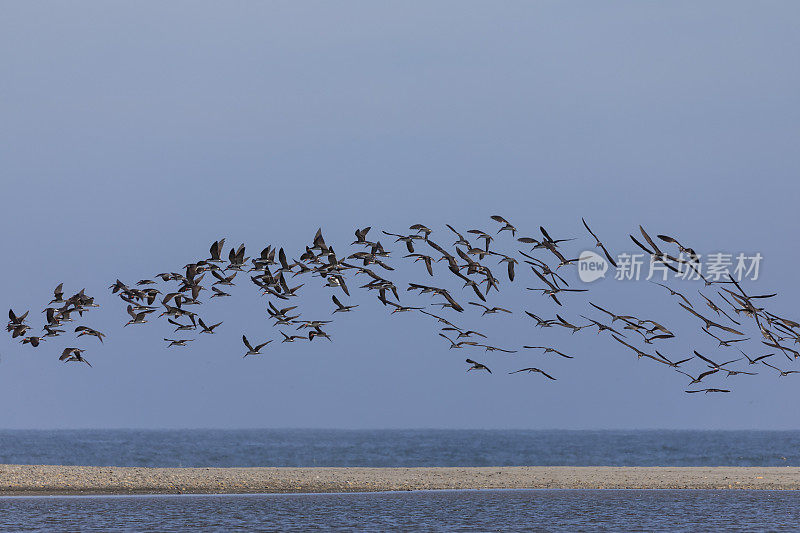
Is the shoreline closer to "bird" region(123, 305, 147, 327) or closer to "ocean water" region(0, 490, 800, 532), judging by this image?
"ocean water" region(0, 490, 800, 532)

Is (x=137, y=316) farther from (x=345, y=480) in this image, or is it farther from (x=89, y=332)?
(x=345, y=480)

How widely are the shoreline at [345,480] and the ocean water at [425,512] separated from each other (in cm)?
182

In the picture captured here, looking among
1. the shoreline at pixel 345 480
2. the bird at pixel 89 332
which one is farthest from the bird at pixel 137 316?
the shoreline at pixel 345 480

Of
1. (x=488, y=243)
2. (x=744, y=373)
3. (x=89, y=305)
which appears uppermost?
(x=488, y=243)

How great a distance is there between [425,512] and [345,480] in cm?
966

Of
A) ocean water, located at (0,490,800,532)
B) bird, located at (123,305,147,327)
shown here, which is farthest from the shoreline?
bird, located at (123,305,147,327)

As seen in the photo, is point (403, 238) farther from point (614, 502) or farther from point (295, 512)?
point (614, 502)

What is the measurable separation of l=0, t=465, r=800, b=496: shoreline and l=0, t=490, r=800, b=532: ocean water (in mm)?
1819

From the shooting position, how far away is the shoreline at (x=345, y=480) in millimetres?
38094

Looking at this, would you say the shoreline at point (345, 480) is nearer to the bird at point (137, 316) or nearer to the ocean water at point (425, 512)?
the ocean water at point (425, 512)

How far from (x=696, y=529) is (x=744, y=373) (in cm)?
880

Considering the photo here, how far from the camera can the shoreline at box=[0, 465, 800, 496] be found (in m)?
38.1

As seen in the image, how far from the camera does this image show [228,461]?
75812 mm

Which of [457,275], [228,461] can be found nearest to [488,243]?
[457,275]
